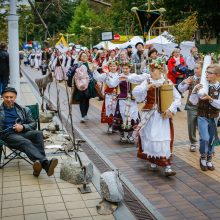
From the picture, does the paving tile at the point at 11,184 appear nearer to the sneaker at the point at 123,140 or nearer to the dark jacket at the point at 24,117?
the dark jacket at the point at 24,117

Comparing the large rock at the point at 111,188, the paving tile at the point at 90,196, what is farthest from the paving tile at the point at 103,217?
the paving tile at the point at 90,196

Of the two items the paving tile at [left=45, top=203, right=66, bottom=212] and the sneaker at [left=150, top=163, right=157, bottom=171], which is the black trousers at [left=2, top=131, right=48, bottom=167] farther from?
the sneaker at [left=150, top=163, right=157, bottom=171]

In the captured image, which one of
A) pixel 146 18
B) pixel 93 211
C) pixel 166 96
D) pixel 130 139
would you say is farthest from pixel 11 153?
pixel 146 18

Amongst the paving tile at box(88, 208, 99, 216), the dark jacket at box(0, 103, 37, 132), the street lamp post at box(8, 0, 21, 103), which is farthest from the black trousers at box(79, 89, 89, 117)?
the paving tile at box(88, 208, 99, 216)

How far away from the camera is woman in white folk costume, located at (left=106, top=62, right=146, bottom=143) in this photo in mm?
9008

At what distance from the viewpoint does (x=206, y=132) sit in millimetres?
6965

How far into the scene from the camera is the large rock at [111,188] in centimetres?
542

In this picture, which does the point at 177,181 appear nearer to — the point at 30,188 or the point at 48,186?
the point at 48,186

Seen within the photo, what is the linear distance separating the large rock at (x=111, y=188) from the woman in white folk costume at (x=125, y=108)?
341 cm

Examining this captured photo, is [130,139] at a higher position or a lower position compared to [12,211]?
higher

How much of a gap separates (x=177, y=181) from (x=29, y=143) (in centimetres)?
224

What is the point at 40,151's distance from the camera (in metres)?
6.77

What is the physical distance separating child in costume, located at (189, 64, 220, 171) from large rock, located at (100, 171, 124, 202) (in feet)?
6.45

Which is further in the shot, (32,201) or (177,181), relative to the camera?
(177,181)
